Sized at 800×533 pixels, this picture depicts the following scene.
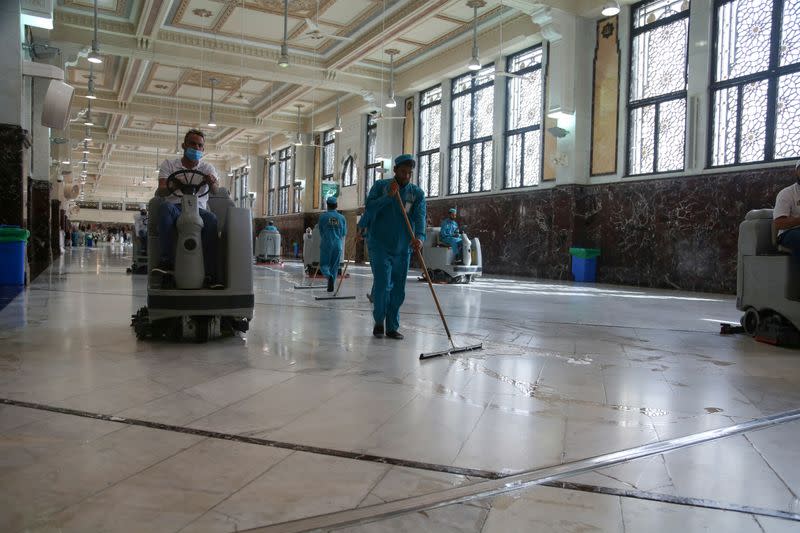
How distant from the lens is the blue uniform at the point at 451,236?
12.1 meters

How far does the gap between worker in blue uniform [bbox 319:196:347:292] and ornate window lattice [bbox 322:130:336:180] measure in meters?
16.7

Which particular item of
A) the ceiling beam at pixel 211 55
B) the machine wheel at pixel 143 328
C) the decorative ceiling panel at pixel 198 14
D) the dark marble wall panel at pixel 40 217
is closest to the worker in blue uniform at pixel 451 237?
the machine wheel at pixel 143 328

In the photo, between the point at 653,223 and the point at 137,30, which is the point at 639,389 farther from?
the point at 137,30

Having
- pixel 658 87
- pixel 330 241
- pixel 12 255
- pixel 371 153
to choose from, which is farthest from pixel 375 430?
pixel 371 153

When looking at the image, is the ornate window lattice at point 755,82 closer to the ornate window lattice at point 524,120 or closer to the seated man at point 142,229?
the ornate window lattice at point 524,120

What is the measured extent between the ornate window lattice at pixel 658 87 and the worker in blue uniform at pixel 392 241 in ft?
30.0

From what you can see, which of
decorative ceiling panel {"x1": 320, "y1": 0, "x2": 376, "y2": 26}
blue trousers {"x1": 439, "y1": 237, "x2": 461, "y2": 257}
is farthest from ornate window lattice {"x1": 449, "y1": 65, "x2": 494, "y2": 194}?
blue trousers {"x1": 439, "y1": 237, "x2": 461, "y2": 257}

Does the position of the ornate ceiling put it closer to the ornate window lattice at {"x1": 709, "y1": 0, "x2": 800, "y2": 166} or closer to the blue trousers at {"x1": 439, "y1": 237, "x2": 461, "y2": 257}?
the ornate window lattice at {"x1": 709, "y1": 0, "x2": 800, "y2": 166}

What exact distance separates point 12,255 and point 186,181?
5.33m

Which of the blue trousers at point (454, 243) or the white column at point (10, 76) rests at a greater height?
the white column at point (10, 76)

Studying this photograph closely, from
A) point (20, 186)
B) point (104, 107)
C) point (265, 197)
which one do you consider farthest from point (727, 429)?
point (265, 197)

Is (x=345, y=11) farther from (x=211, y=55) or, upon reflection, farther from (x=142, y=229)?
(x=142, y=229)

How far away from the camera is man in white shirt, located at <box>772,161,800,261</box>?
4750mm

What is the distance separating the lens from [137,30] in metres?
16.1
